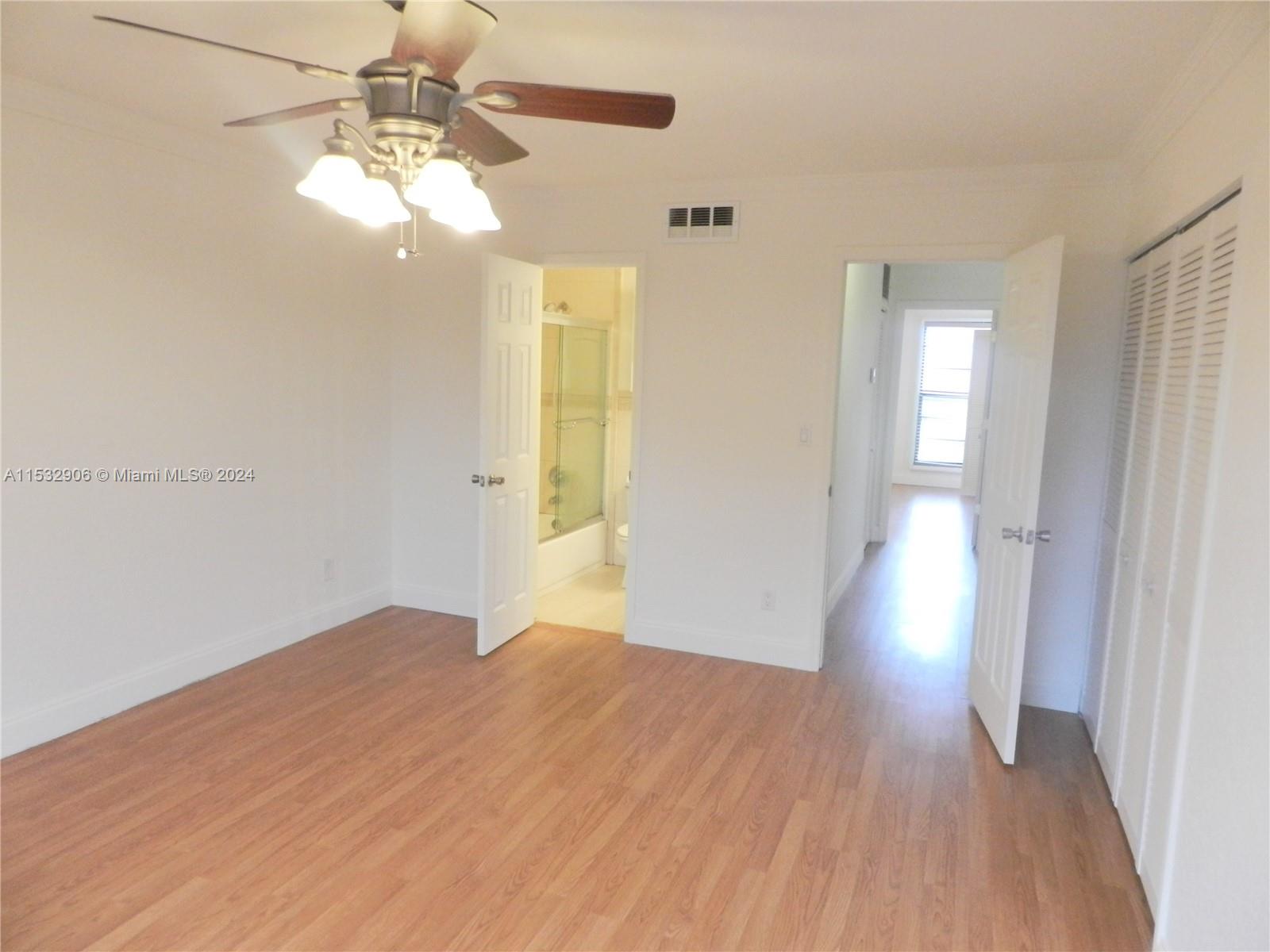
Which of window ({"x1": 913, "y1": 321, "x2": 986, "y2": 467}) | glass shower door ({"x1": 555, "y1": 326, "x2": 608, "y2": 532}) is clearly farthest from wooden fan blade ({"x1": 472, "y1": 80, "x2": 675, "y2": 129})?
window ({"x1": 913, "y1": 321, "x2": 986, "y2": 467})

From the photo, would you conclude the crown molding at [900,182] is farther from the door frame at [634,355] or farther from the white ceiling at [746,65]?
the door frame at [634,355]

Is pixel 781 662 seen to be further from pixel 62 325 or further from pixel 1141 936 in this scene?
pixel 62 325

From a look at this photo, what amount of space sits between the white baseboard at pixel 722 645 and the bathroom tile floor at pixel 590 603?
18 cm

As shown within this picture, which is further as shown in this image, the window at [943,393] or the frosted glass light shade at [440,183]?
the window at [943,393]

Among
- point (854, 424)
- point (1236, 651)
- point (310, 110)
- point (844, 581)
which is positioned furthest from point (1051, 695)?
point (310, 110)

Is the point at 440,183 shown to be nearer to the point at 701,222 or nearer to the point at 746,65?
the point at 746,65

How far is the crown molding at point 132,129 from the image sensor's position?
283 cm

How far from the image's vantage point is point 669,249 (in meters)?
4.16

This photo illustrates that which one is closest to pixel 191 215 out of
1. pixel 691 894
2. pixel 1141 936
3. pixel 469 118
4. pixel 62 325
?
pixel 62 325

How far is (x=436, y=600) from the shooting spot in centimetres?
483

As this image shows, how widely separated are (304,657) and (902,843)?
2873 mm

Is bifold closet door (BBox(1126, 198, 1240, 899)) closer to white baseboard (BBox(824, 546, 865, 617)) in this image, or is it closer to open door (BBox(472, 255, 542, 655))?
white baseboard (BBox(824, 546, 865, 617))

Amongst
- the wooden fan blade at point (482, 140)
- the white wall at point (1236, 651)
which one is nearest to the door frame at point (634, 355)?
the wooden fan blade at point (482, 140)

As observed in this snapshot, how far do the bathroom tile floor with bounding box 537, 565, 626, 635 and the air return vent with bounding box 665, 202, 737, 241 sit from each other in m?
2.10
